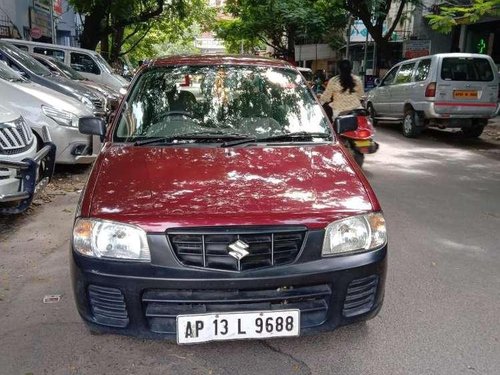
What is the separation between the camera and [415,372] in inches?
108

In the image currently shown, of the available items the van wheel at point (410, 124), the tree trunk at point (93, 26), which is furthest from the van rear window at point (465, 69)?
the tree trunk at point (93, 26)

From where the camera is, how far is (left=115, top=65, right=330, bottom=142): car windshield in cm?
365

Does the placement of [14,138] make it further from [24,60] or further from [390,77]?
[390,77]

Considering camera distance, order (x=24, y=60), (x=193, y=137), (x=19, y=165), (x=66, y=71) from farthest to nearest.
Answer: (x=66, y=71), (x=24, y=60), (x=19, y=165), (x=193, y=137)

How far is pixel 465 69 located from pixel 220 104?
322 inches

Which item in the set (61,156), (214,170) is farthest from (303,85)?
(61,156)

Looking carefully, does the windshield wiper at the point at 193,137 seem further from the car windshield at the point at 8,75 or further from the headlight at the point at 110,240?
the car windshield at the point at 8,75

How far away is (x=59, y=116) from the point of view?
6.63 m

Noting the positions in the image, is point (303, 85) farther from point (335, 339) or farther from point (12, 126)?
point (12, 126)

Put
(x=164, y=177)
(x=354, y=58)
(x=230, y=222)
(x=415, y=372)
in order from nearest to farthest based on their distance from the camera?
1. (x=230, y=222)
2. (x=415, y=372)
3. (x=164, y=177)
4. (x=354, y=58)

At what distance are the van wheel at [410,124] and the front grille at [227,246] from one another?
9397 millimetres

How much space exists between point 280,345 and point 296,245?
2.49ft

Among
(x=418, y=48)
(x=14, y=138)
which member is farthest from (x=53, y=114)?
(x=418, y=48)

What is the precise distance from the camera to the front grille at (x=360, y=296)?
2.65m
